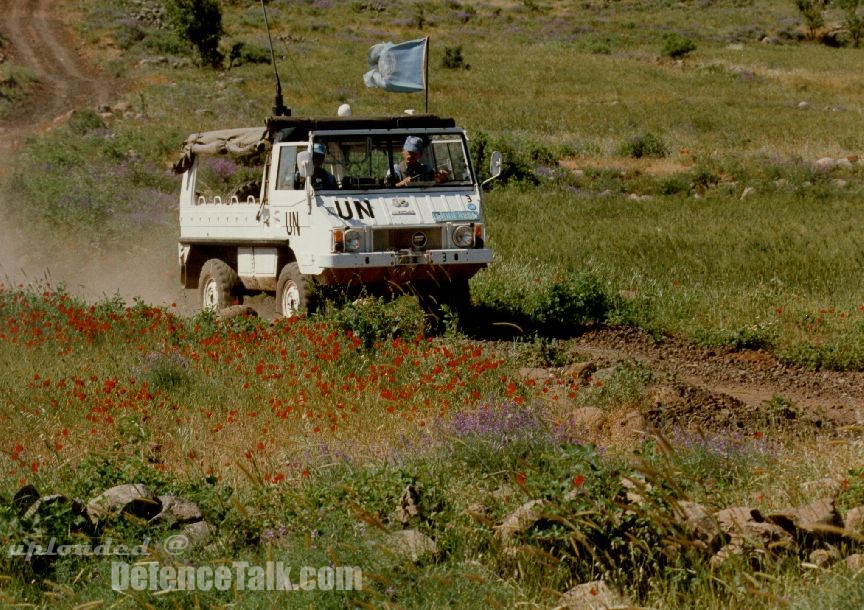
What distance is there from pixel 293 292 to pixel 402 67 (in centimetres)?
345

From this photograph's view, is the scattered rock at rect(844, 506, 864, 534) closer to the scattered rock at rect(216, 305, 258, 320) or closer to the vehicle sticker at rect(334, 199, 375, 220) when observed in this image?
the vehicle sticker at rect(334, 199, 375, 220)

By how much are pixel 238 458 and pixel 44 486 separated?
1410mm

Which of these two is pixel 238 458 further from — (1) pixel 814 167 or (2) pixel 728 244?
(1) pixel 814 167

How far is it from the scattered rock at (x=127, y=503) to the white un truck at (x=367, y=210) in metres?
6.06

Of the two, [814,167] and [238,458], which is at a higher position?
[238,458]

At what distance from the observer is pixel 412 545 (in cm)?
539

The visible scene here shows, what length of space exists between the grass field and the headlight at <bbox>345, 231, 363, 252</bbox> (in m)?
0.84

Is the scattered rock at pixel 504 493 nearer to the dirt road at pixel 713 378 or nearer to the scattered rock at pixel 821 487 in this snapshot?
the scattered rock at pixel 821 487

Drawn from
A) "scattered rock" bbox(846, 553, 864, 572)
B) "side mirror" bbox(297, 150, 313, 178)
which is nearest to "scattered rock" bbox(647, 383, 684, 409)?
"scattered rock" bbox(846, 553, 864, 572)

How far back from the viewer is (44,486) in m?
6.64

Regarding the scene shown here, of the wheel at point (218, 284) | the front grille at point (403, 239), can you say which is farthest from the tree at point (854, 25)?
the front grille at point (403, 239)

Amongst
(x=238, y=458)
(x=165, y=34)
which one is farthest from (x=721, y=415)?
(x=165, y=34)

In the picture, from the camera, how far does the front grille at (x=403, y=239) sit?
12.6m

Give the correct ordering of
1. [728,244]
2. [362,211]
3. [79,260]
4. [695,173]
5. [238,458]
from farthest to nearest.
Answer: [695,173] < [79,260] < [728,244] < [362,211] < [238,458]
